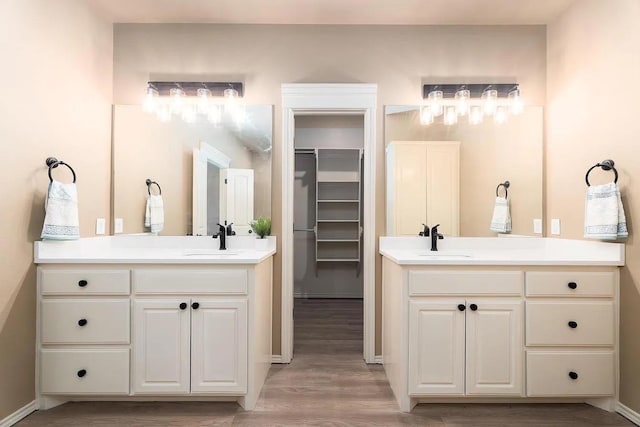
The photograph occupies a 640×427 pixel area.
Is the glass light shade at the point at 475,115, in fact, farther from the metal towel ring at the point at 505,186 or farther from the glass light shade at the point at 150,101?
the glass light shade at the point at 150,101

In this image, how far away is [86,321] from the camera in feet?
6.50

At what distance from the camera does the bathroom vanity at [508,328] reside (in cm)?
199

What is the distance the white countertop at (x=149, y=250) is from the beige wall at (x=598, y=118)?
6.88 ft

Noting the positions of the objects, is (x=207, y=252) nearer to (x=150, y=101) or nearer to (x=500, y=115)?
(x=150, y=101)

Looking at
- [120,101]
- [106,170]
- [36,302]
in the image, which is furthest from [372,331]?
[120,101]

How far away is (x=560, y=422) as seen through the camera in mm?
1922

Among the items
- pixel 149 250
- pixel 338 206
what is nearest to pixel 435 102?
pixel 149 250

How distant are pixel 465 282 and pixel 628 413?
114 cm

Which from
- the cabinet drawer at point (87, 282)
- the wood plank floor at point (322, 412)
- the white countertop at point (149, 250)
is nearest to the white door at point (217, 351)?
the wood plank floor at point (322, 412)

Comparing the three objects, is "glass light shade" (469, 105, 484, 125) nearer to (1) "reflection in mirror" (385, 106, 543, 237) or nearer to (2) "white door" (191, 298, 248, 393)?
(1) "reflection in mirror" (385, 106, 543, 237)

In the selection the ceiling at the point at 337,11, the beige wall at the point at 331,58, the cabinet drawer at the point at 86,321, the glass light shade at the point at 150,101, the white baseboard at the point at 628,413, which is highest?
the ceiling at the point at 337,11

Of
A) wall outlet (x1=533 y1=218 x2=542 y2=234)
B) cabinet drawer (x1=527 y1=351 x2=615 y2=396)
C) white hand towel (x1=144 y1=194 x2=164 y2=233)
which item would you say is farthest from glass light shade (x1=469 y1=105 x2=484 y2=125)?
white hand towel (x1=144 y1=194 x2=164 y2=233)

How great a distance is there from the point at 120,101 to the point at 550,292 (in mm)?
3181

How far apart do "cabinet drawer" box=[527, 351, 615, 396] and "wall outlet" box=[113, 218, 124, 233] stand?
283 cm
